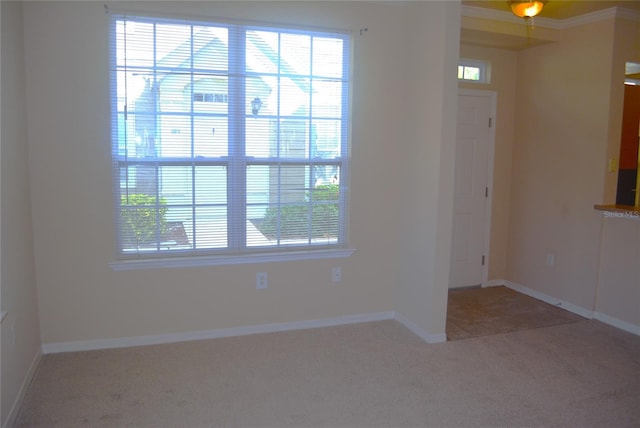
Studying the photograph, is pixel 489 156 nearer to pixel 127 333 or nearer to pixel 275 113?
pixel 275 113

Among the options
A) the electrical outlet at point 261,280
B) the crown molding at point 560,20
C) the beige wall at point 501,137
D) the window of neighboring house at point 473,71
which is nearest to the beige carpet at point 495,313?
the beige wall at point 501,137

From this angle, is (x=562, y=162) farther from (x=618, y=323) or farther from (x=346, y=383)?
(x=346, y=383)

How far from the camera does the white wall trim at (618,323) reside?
Answer: 382cm

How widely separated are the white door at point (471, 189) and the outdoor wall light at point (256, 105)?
2.18 meters

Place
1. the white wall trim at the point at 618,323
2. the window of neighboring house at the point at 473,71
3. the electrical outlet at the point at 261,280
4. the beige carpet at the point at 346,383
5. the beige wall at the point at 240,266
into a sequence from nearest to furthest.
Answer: the beige carpet at the point at 346,383 < the beige wall at the point at 240,266 < the electrical outlet at the point at 261,280 < the white wall trim at the point at 618,323 < the window of neighboring house at the point at 473,71

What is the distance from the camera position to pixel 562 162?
442 cm

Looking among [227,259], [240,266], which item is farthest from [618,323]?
[227,259]

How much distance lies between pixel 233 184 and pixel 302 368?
139 cm

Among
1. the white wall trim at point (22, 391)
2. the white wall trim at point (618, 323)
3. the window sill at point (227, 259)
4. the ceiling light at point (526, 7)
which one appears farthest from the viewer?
the white wall trim at point (618, 323)

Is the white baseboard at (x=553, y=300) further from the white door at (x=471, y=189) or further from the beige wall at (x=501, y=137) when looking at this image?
the white door at (x=471, y=189)

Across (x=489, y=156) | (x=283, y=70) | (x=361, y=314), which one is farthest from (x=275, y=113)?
(x=489, y=156)

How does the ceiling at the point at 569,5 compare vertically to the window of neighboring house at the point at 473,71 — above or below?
above

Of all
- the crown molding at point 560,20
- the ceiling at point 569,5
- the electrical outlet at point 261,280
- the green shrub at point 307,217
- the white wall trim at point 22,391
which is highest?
the ceiling at point 569,5

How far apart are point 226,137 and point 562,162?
3.07 m
